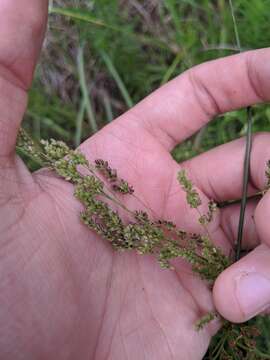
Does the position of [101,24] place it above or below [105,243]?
above

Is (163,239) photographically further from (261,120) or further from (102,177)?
(261,120)

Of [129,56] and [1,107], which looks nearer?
[1,107]

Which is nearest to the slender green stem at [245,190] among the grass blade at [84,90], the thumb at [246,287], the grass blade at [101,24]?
the thumb at [246,287]

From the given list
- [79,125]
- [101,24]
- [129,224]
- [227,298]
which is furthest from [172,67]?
[227,298]

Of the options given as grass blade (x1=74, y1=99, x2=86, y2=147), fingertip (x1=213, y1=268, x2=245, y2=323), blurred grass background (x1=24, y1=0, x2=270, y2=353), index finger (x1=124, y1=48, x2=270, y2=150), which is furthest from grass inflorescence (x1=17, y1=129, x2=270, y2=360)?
grass blade (x1=74, y1=99, x2=86, y2=147)

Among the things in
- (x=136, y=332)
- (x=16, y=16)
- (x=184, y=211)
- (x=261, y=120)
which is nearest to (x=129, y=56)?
(x=261, y=120)

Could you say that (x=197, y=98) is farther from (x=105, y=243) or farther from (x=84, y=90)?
Answer: (x=84, y=90)

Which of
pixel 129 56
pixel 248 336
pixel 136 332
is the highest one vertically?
pixel 129 56
